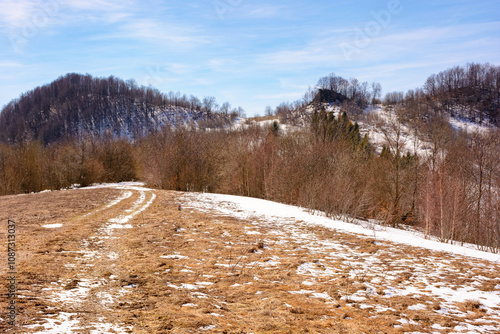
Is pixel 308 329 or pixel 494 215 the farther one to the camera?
pixel 494 215

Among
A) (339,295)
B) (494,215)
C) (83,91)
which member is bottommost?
(494,215)

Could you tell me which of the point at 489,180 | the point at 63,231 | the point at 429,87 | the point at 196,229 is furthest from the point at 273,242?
the point at 429,87

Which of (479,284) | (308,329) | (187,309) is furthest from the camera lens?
(479,284)

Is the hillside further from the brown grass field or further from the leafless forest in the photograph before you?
the brown grass field

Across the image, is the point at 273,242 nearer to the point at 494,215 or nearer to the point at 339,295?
the point at 339,295

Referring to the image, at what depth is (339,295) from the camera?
559cm

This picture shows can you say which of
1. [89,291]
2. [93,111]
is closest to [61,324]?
[89,291]

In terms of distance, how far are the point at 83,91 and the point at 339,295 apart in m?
195

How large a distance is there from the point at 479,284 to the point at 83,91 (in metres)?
195

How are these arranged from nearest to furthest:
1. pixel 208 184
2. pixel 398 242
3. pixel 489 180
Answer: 1. pixel 398 242
2. pixel 489 180
3. pixel 208 184

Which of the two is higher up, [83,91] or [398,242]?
[83,91]

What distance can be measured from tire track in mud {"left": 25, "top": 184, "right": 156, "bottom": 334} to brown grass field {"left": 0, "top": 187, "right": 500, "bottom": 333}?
0.02m

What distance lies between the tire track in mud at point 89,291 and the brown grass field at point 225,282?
16 millimetres

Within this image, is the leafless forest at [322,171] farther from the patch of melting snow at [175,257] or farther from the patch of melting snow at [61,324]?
the patch of melting snow at [61,324]
